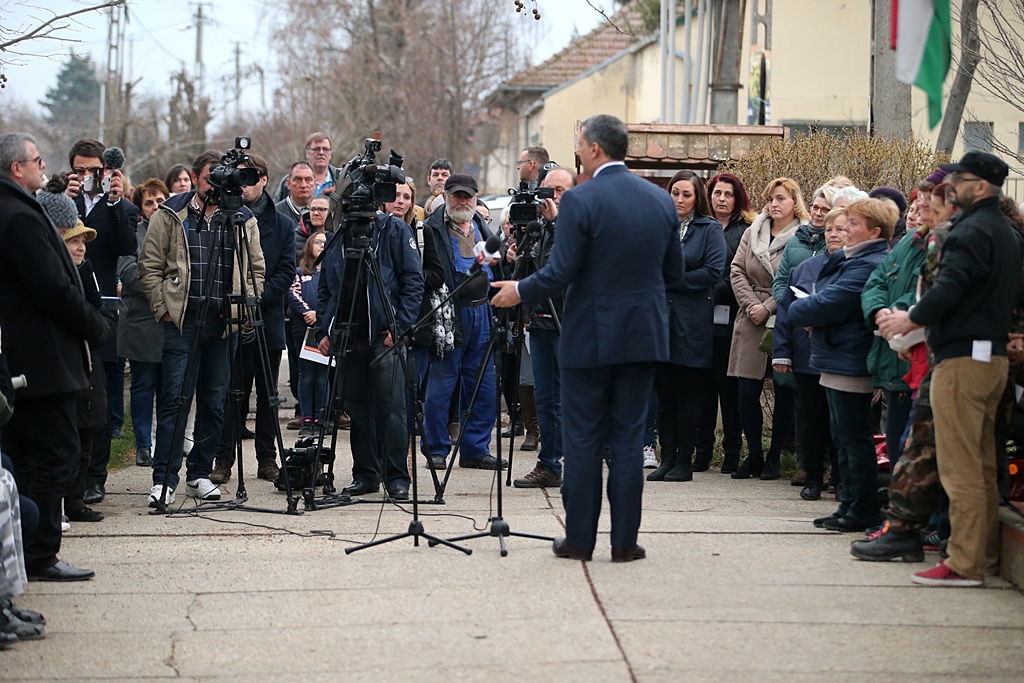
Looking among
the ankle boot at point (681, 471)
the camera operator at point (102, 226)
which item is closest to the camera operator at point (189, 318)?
the camera operator at point (102, 226)

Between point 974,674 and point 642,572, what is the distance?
1.72 metres

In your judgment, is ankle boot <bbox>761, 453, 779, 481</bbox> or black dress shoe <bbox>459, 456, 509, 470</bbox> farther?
black dress shoe <bbox>459, 456, 509, 470</bbox>

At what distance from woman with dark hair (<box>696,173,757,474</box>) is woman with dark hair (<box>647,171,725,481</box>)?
0.18m

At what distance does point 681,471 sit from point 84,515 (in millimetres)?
3939

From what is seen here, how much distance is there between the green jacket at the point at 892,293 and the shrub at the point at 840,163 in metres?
3.76

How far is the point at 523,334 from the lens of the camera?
8148 mm

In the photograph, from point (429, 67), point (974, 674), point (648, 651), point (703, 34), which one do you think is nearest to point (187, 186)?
point (648, 651)

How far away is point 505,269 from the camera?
9242 millimetres

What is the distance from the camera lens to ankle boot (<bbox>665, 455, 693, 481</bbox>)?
855 centimetres

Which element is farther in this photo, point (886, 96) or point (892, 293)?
point (886, 96)

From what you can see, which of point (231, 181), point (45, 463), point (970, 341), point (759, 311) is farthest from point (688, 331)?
point (45, 463)

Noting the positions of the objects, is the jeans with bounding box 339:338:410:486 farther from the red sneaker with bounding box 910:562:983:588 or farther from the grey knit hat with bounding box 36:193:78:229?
the red sneaker with bounding box 910:562:983:588

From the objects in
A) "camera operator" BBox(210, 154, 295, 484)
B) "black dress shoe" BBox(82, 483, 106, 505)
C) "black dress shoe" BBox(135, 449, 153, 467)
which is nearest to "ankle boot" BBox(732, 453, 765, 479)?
"camera operator" BBox(210, 154, 295, 484)

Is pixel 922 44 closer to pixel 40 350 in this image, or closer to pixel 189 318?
pixel 40 350
